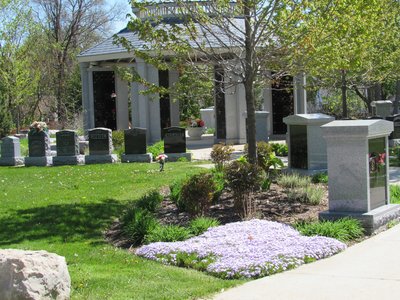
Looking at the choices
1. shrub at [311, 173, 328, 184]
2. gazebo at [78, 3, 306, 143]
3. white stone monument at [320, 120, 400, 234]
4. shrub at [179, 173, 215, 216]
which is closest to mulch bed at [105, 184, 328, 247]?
shrub at [179, 173, 215, 216]

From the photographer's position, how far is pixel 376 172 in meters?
10.8

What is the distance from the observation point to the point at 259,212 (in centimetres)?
1138

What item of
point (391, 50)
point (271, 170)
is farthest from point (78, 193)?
point (391, 50)

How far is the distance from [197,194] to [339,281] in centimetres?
435

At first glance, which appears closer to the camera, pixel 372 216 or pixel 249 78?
pixel 372 216

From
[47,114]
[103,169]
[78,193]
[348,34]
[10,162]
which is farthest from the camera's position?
[47,114]

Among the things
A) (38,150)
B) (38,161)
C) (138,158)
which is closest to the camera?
(138,158)

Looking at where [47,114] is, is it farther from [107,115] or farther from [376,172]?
[376,172]

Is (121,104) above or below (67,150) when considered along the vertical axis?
above

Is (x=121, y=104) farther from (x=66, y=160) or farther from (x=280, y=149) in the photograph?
(x=280, y=149)

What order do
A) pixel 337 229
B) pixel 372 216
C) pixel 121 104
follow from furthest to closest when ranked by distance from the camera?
pixel 121 104, pixel 372 216, pixel 337 229

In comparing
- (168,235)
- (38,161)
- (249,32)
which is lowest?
(168,235)

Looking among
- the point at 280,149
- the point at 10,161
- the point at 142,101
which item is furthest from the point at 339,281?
the point at 142,101

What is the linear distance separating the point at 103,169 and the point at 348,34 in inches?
363
